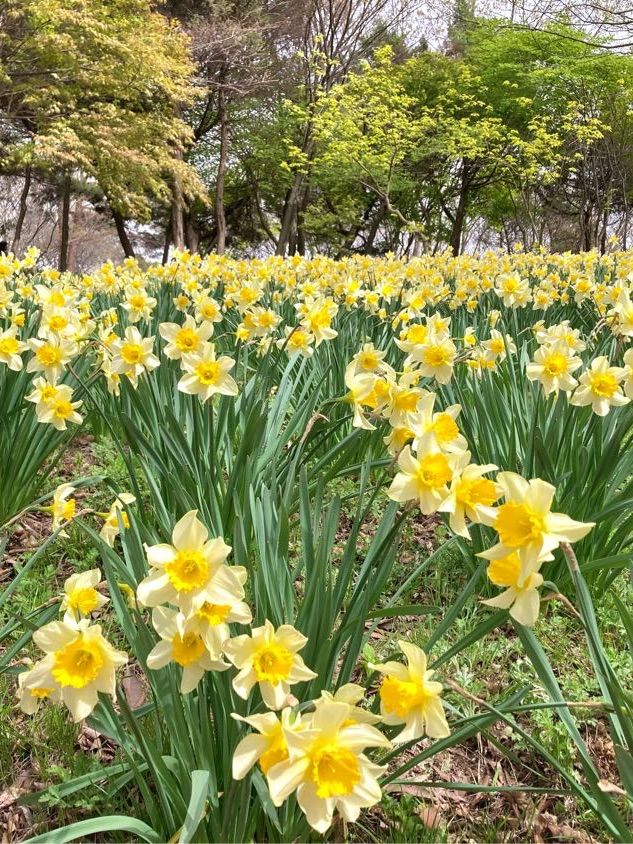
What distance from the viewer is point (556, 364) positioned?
1708 millimetres

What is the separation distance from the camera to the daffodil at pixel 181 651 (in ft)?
2.55

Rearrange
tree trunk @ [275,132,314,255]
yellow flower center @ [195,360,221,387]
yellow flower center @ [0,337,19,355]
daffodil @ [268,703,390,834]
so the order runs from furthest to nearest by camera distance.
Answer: tree trunk @ [275,132,314,255], yellow flower center @ [0,337,19,355], yellow flower center @ [195,360,221,387], daffodil @ [268,703,390,834]

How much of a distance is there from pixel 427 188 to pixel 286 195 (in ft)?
17.8

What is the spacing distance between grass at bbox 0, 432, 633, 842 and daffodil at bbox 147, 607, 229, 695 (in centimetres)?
48

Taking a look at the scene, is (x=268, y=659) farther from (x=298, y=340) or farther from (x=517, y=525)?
(x=298, y=340)

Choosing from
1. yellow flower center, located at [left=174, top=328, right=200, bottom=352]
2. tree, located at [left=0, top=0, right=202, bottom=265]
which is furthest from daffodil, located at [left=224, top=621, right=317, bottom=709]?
tree, located at [left=0, top=0, right=202, bottom=265]

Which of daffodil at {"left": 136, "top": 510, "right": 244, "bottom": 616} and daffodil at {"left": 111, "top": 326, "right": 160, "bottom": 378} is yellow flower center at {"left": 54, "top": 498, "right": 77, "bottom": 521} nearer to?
daffodil at {"left": 111, "top": 326, "right": 160, "bottom": 378}

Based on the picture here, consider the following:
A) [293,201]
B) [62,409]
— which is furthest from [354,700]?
[293,201]

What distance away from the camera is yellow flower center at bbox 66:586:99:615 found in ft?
2.96

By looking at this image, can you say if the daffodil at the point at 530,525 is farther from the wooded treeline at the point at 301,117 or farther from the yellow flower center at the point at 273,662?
the wooded treeline at the point at 301,117

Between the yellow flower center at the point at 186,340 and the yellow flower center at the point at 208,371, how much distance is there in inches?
7.7

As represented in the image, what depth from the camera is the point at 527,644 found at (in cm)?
92

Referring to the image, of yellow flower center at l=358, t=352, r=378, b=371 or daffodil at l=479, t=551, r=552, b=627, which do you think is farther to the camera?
yellow flower center at l=358, t=352, r=378, b=371

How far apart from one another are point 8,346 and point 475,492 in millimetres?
1745
